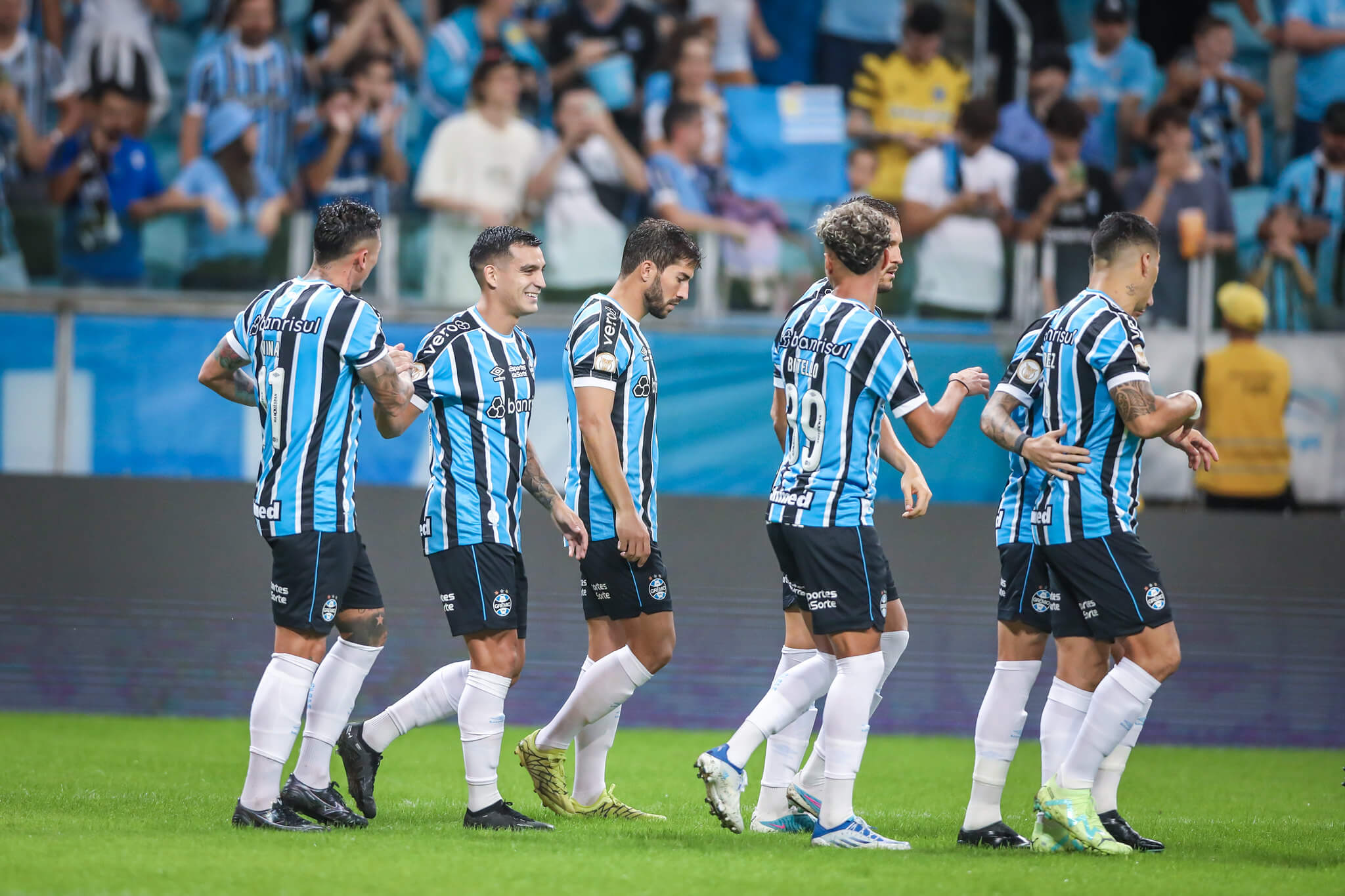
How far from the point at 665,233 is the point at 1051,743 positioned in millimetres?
2348

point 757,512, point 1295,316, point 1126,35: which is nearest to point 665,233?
point 757,512

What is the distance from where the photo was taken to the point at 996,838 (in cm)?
496

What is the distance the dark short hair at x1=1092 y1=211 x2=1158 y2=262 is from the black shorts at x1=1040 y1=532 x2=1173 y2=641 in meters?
1.02

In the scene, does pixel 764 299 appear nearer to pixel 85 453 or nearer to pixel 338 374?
pixel 85 453

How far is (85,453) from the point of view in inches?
377

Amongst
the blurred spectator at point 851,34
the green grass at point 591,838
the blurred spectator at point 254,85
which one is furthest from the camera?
the blurred spectator at point 851,34

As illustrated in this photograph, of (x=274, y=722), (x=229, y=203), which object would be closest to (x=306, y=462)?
(x=274, y=722)

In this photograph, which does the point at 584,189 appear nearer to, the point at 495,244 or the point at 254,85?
the point at 254,85

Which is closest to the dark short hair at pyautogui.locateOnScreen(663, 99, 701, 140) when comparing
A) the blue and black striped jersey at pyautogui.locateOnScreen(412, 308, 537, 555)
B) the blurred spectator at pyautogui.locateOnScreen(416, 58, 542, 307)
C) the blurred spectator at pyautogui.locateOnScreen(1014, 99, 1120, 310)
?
the blurred spectator at pyautogui.locateOnScreen(416, 58, 542, 307)

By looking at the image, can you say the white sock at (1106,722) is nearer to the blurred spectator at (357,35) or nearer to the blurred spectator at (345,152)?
the blurred spectator at (345,152)

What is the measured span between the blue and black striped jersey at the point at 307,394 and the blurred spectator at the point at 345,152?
569cm

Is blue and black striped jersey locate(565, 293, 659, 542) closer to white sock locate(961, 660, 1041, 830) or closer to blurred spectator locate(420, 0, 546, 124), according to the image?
white sock locate(961, 660, 1041, 830)

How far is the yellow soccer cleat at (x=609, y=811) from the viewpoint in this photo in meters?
5.45

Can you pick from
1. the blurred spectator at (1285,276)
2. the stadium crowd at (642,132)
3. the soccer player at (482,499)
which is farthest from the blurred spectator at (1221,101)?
the soccer player at (482,499)
